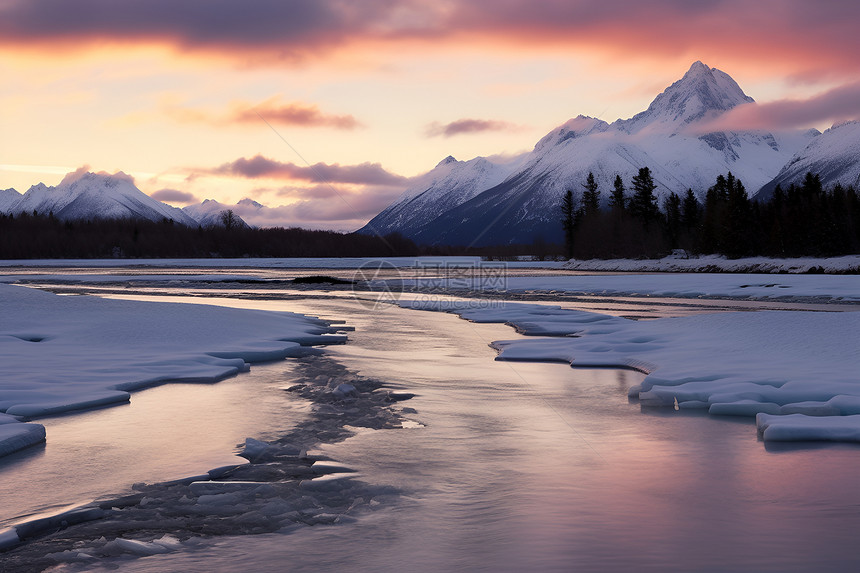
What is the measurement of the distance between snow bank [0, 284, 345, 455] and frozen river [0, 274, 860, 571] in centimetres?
73

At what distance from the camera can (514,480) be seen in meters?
8.80

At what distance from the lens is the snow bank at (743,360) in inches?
472

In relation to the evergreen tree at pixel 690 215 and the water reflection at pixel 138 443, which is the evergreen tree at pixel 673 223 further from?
the water reflection at pixel 138 443

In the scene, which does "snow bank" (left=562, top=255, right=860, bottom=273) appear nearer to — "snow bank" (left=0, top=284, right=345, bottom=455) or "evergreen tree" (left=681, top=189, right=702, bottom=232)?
"evergreen tree" (left=681, top=189, right=702, bottom=232)

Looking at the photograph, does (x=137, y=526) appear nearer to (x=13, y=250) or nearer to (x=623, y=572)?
(x=623, y=572)

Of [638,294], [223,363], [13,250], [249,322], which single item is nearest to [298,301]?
[249,322]

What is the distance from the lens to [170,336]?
2086 cm

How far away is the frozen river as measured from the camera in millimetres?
6527

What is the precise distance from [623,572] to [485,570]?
3.84ft

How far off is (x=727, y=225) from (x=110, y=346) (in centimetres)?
10225

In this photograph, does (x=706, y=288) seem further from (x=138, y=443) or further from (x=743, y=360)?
(x=138, y=443)

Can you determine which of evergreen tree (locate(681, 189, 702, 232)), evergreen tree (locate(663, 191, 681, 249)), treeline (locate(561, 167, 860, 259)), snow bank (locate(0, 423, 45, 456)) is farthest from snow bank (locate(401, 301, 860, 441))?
evergreen tree (locate(681, 189, 702, 232))

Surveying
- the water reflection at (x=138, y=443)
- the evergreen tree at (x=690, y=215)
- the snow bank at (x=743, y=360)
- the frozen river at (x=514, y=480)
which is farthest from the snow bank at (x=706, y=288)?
the evergreen tree at (x=690, y=215)

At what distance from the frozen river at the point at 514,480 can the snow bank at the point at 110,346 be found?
28.6 inches
